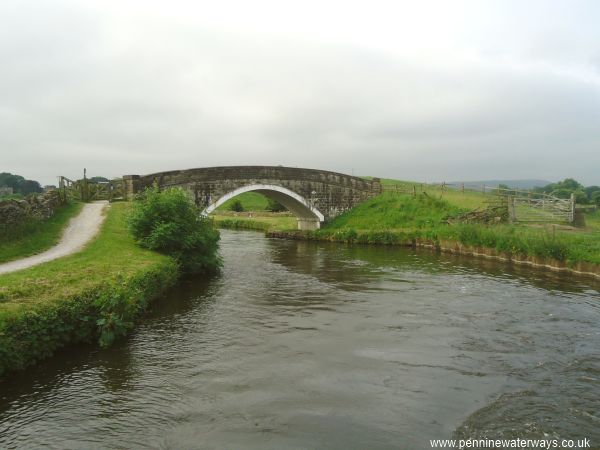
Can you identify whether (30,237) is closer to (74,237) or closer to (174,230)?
(74,237)

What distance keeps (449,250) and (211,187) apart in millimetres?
17761

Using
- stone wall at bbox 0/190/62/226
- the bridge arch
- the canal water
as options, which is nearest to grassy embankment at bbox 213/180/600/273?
the bridge arch

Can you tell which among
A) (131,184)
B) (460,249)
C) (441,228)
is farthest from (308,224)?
(131,184)

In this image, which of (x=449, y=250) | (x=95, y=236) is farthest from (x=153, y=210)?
(x=449, y=250)

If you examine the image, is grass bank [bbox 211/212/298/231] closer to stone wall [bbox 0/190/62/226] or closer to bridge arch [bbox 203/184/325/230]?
bridge arch [bbox 203/184/325/230]

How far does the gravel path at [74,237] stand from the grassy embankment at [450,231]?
1975cm

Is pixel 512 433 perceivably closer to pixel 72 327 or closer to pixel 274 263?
pixel 72 327

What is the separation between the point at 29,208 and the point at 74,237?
2.50 meters

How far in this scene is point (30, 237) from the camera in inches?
758

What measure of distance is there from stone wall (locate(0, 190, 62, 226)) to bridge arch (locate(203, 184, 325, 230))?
11.7 m

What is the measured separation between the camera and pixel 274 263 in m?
27.7

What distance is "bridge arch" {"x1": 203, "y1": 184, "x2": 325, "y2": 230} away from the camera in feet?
117

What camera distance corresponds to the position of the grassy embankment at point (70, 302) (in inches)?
388

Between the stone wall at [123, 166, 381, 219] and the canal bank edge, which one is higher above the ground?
the stone wall at [123, 166, 381, 219]
